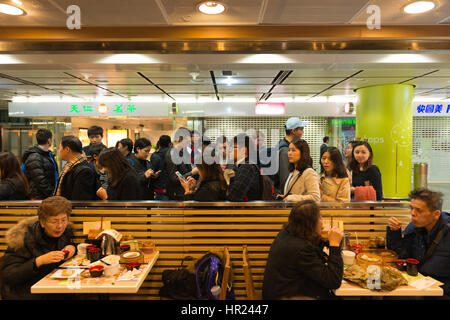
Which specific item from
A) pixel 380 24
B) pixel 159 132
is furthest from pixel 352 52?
pixel 159 132

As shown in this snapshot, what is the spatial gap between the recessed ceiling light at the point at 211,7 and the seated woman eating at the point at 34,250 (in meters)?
2.33

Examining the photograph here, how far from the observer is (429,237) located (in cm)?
248

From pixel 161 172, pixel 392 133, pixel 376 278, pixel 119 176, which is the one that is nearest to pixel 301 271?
pixel 376 278

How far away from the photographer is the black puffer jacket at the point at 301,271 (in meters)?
2.12

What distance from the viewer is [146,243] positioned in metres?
2.99

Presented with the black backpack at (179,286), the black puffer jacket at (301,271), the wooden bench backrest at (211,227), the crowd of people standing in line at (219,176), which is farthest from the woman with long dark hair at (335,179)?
the black backpack at (179,286)

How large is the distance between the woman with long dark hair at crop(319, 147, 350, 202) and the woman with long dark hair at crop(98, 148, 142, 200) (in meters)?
2.16

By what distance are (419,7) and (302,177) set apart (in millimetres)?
2146

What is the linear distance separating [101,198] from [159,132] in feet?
29.0

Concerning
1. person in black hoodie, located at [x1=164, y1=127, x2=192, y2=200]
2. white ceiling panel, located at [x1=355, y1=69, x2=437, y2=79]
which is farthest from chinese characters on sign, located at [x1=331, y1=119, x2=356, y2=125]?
person in black hoodie, located at [x1=164, y1=127, x2=192, y2=200]

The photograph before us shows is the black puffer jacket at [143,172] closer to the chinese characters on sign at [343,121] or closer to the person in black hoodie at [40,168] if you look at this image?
the person in black hoodie at [40,168]

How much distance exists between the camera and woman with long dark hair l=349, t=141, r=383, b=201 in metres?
3.75

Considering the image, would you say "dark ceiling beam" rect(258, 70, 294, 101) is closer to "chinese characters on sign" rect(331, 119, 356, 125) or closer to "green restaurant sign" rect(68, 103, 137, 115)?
"chinese characters on sign" rect(331, 119, 356, 125)
